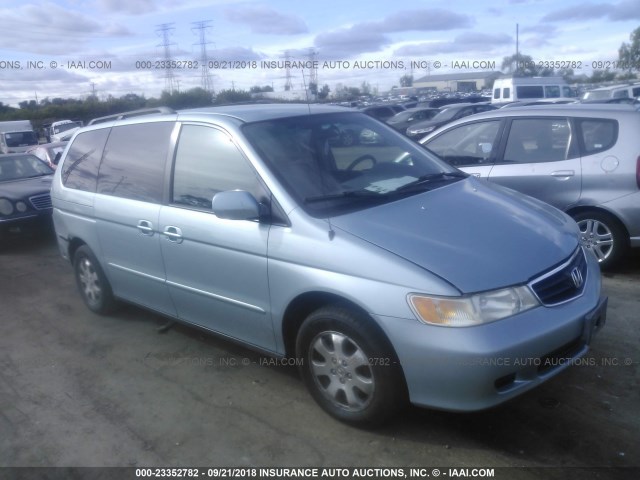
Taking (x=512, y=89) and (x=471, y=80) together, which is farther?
(x=471, y=80)

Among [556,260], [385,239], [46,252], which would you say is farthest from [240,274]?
[46,252]

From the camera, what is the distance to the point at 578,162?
18.5 ft

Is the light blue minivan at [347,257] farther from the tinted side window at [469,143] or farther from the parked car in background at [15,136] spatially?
the parked car in background at [15,136]

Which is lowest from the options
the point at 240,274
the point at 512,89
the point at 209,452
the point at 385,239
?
the point at 209,452

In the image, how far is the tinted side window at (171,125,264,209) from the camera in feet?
12.4

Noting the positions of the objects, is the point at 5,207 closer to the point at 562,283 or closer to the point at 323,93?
the point at 323,93

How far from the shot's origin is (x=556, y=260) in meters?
3.24

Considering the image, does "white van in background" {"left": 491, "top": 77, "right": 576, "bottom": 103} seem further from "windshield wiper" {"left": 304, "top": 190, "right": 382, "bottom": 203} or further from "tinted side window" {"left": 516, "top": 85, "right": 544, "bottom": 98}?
"windshield wiper" {"left": 304, "top": 190, "right": 382, "bottom": 203}

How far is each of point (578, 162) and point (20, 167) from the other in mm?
8674

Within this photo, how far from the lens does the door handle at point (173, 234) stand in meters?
4.08

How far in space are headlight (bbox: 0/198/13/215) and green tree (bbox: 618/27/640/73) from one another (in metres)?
45.9

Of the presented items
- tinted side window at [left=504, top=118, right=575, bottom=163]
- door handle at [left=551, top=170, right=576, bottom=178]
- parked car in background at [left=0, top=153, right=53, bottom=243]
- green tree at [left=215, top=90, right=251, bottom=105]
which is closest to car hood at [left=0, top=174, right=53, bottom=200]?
parked car in background at [left=0, top=153, right=53, bottom=243]

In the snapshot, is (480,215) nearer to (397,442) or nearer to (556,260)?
(556,260)

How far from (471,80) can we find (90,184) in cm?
6076
